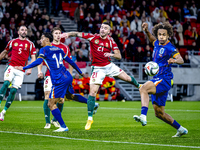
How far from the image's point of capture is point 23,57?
1169 centimetres

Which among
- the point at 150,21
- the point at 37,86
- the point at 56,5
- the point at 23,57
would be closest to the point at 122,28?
the point at 150,21

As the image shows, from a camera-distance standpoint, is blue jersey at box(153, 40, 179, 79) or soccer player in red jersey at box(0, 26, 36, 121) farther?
soccer player in red jersey at box(0, 26, 36, 121)

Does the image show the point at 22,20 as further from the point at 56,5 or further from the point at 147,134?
the point at 147,134

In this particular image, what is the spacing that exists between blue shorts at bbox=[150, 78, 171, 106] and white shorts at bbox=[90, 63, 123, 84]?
7.45 ft

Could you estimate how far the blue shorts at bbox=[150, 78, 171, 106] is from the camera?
720 cm

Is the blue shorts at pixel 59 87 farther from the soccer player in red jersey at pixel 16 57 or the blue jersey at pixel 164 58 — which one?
the soccer player in red jersey at pixel 16 57

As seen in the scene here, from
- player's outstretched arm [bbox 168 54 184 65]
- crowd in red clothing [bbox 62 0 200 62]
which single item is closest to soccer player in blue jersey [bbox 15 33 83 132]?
player's outstretched arm [bbox 168 54 184 65]

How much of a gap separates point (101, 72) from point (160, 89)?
2648mm

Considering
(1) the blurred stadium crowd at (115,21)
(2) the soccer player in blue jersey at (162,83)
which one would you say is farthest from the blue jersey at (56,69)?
(1) the blurred stadium crowd at (115,21)

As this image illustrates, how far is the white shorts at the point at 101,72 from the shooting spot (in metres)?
9.35

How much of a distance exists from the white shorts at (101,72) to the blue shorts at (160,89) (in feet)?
7.45

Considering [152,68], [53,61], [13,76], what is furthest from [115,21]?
[152,68]

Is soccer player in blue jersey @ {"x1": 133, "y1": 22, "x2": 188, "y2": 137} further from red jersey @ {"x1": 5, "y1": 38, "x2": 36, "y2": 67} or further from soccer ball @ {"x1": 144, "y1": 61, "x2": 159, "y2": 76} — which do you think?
red jersey @ {"x1": 5, "y1": 38, "x2": 36, "y2": 67}

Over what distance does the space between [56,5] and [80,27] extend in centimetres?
342
